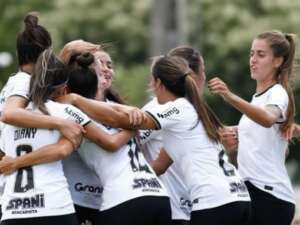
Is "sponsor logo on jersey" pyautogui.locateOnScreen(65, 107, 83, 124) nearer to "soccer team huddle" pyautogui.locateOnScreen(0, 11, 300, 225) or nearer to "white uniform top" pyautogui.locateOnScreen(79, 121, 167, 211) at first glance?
"soccer team huddle" pyautogui.locateOnScreen(0, 11, 300, 225)

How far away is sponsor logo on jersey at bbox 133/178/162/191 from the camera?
8.00m

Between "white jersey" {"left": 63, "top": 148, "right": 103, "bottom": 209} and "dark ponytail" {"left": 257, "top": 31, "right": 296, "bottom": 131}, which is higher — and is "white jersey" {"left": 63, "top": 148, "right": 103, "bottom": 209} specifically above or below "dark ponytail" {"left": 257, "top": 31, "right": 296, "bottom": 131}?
below

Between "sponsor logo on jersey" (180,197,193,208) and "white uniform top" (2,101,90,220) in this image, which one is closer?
"white uniform top" (2,101,90,220)

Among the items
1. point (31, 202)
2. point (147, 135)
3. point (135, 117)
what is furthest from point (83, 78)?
point (31, 202)

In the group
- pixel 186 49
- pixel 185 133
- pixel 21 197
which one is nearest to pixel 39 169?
pixel 21 197

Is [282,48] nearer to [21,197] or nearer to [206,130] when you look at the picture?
[206,130]

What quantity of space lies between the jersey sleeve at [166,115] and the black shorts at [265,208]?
954 mm

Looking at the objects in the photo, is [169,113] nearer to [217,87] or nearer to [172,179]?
[217,87]

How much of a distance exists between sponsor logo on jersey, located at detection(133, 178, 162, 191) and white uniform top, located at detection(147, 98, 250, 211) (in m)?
0.31

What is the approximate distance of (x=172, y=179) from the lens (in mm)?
8883

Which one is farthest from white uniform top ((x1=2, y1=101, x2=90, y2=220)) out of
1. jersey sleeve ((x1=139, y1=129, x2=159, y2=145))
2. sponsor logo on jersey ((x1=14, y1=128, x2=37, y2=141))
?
jersey sleeve ((x1=139, y1=129, x2=159, y2=145))

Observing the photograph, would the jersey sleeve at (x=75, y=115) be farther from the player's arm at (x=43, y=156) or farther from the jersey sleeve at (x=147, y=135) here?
the jersey sleeve at (x=147, y=135)

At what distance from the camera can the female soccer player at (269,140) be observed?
8883 millimetres

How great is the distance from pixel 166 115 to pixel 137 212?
744mm
